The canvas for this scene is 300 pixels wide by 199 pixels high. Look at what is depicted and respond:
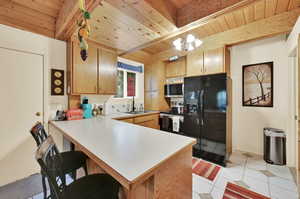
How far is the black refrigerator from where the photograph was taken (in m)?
2.38

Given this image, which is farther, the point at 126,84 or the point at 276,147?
the point at 126,84

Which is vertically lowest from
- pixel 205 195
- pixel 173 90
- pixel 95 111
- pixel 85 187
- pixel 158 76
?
pixel 205 195

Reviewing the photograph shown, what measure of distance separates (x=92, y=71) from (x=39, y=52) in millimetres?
851

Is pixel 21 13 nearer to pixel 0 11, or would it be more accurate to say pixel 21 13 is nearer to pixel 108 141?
pixel 0 11

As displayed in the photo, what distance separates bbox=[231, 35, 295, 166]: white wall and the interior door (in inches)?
155

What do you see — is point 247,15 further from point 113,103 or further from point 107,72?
point 113,103

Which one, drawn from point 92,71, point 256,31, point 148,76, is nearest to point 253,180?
point 256,31

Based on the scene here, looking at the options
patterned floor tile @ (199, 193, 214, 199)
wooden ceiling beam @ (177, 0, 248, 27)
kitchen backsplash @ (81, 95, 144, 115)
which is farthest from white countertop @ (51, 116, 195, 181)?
kitchen backsplash @ (81, 95, 144, 115)

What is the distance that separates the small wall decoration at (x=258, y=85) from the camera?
2.70m

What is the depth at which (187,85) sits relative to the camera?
2.82m

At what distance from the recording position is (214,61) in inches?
109

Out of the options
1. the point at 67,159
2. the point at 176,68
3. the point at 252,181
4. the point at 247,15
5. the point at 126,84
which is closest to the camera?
the point at 67,159

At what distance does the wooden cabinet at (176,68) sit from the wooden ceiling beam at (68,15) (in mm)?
2463

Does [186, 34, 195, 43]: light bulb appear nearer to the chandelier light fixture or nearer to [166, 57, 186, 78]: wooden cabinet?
the chandelier light fixture
